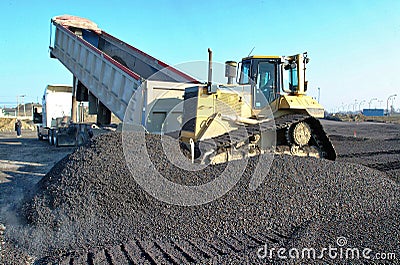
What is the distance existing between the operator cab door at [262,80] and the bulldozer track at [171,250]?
12.7 ft

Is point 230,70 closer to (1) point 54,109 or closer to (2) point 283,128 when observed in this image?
(2) point 283,128

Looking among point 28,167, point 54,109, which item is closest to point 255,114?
point 28,167

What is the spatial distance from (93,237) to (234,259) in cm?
184

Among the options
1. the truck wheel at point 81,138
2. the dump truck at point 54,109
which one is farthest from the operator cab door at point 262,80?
the dump truck at point 54,109

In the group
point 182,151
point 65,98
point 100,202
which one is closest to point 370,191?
point 182,151

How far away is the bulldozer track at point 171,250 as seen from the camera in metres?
3.69

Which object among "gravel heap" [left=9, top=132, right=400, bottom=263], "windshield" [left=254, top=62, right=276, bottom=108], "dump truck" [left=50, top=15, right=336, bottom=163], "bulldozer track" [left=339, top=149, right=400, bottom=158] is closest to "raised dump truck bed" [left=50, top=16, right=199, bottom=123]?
"dump truck" [left=50, top=15, right=336, bottom=163]

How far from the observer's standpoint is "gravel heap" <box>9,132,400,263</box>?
4176 mm

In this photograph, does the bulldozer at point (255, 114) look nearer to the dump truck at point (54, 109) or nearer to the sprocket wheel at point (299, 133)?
the sprocket wheel at point (299, 133)

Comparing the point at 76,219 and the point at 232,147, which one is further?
the point at 232,147

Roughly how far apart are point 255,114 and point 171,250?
4341 millimetres

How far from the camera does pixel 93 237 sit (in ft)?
14.0

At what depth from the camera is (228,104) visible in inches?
276

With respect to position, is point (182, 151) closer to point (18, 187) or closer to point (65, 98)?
point (18, 187)
